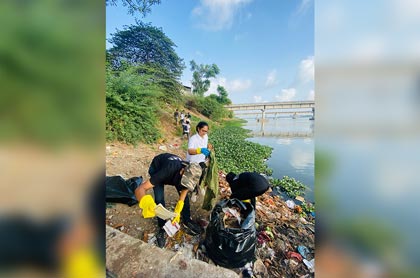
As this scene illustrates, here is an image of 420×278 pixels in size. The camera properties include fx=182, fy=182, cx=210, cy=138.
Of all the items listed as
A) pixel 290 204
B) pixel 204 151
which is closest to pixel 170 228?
pixel 204 151

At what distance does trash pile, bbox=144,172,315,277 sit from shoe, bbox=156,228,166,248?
47 mm

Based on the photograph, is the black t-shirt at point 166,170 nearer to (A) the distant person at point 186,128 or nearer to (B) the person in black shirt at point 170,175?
(B) the person in black shirt at point 170,175

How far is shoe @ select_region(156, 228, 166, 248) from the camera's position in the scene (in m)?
1.67

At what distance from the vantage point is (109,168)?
282 cm

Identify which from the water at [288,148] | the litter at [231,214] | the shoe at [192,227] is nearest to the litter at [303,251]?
the water at [288,148]

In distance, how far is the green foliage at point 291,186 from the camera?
282 centimetres

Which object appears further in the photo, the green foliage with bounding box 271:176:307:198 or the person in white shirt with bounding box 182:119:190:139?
the person in white shirt with bounding box 182:119:190:139

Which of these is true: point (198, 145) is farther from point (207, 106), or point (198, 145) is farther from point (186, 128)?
point (207, 106)

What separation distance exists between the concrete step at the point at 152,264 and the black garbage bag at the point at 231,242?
149mm

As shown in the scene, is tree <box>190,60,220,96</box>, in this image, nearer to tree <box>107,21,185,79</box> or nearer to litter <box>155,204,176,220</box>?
tree <box>107,21,185,79</box>
